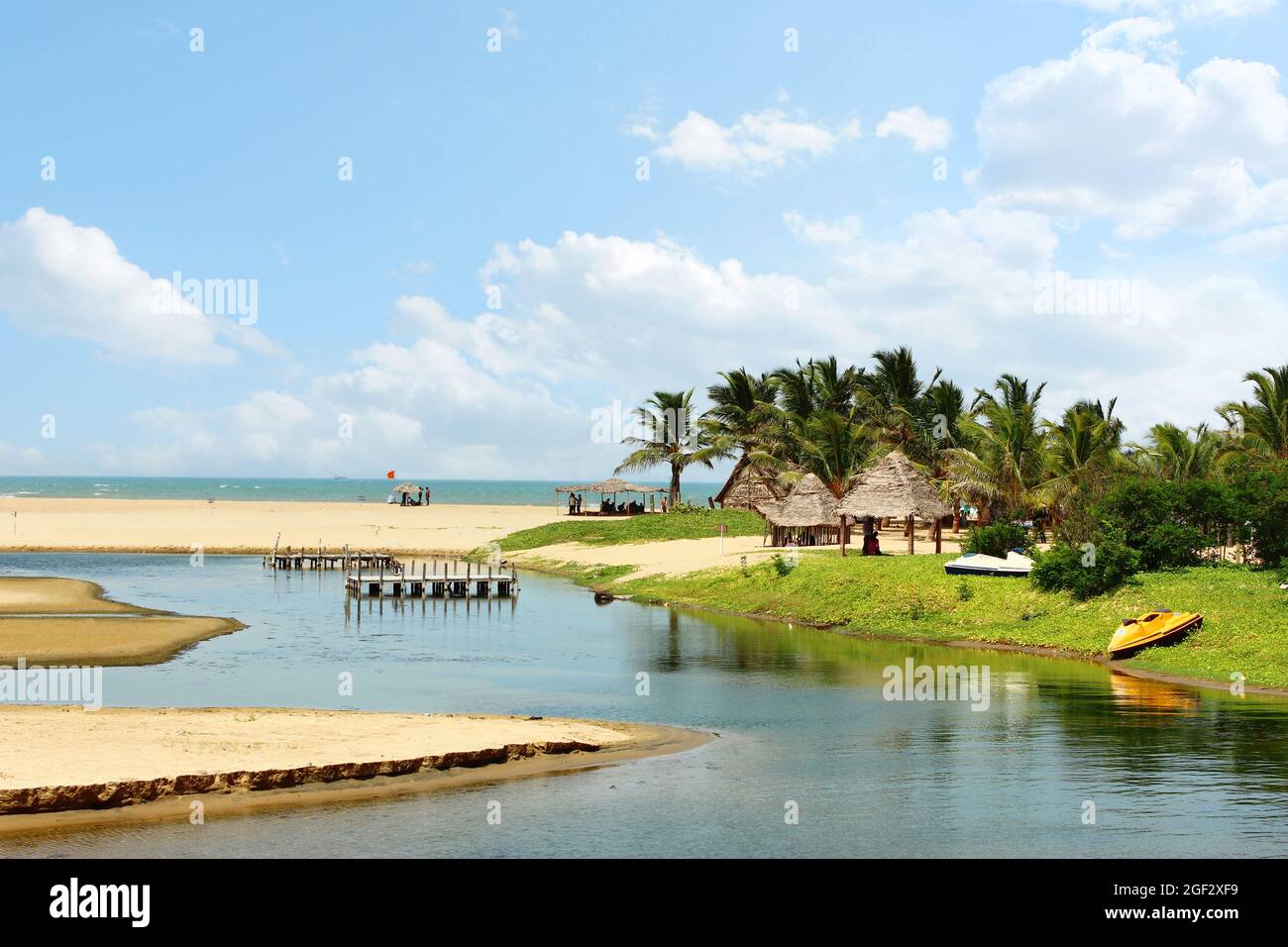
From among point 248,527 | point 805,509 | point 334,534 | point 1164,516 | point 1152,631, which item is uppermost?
point 805,509

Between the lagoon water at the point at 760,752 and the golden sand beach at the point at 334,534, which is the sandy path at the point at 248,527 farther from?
the lagoon water at the point at 760,752

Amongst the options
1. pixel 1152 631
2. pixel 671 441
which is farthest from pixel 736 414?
pixel 1152 631

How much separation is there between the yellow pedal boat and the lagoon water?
1.48m

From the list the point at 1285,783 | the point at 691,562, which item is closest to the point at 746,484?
the point at 691,562

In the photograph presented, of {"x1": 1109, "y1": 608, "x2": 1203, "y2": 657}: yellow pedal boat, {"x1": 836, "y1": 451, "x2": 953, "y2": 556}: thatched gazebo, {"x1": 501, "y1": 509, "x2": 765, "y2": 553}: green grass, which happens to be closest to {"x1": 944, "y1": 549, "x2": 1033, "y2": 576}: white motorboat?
{"x1": 1109, "y1": 608, "x2": 1203, "y2": 657}: yellow pedal boat

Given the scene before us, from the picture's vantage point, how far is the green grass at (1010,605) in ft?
107

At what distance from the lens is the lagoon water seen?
17.0m

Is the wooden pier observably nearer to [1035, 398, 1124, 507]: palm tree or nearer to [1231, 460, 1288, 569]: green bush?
[1035, 398, 1124, 507]: palm tree

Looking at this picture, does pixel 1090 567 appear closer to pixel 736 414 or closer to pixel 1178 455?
pixel 1178 455

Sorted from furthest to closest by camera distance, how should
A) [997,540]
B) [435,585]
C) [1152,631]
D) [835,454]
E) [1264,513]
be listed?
[835,454] → [435,585] → [997,540] → [1264,513] → [1152,631]

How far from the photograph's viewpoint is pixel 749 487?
231 feet

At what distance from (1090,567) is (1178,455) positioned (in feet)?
56.5

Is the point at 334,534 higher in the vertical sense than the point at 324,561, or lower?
higher

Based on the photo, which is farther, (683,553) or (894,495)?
(683,553)
